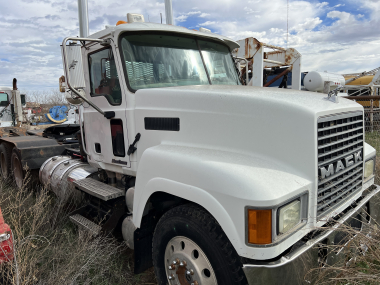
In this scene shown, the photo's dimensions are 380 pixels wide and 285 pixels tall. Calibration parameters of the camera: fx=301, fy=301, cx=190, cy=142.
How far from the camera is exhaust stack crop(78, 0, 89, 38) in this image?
4.58 meters

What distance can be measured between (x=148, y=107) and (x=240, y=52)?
178 inches

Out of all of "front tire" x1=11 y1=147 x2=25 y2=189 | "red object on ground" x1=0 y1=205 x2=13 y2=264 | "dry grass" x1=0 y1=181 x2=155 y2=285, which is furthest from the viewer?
"front tire" x1=11 y1=147 x2=25 y2=189

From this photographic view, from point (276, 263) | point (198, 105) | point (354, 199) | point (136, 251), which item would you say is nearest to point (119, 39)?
point (198, 105)

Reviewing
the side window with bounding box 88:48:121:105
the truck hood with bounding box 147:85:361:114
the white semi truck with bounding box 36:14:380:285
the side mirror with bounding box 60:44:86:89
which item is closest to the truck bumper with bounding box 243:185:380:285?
the white semi truck with bounding box 36:14:380:285

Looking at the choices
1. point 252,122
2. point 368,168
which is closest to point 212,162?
point 252,122

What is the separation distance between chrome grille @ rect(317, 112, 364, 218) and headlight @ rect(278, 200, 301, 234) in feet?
0.86

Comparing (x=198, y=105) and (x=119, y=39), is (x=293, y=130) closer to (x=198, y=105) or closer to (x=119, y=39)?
(x=198, y=105)

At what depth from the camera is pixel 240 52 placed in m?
6.90

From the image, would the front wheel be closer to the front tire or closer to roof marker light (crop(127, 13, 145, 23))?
roof marker light (crop(127, 13, 145, 23))

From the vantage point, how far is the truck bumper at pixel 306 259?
1.98 metres

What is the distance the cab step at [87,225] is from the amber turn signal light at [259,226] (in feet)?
6.62

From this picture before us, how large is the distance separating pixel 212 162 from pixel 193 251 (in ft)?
2.42

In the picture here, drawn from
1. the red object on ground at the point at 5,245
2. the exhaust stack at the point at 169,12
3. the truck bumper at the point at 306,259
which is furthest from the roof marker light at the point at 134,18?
the truck bumper at the point at 306,259

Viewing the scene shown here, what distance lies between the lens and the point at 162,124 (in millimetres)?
2926
